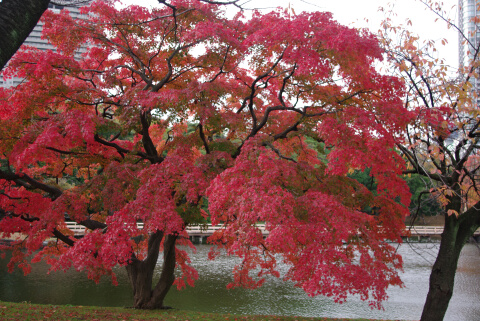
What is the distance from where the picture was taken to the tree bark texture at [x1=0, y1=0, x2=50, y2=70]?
3.03 meters

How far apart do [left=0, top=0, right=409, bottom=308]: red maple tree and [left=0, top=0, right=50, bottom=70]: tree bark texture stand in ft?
5.78

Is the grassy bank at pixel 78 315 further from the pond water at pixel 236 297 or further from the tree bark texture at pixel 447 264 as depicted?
the pond water at pixel 236 297

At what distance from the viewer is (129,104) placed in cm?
746

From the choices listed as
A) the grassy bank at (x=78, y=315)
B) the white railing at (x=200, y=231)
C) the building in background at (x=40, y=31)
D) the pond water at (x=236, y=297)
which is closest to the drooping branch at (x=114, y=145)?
the building in background at (x=40, y=31)

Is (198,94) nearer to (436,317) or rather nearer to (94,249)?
(94,249)

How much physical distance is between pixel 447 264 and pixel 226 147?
446 cm

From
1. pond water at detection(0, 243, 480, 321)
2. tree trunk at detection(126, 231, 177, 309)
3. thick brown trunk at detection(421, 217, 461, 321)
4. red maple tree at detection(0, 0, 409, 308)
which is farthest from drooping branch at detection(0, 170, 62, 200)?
thick brown trunk at detection(421, 217, 461, 321)

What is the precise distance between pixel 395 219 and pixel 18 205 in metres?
7.84

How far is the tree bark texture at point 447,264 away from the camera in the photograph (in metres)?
6.46

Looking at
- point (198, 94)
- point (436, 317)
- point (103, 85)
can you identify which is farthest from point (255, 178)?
point (103, 85)

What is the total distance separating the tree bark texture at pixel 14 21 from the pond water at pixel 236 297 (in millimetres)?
8678

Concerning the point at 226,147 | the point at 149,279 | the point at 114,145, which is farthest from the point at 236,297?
the point at 114,145

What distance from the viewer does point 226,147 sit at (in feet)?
25.4

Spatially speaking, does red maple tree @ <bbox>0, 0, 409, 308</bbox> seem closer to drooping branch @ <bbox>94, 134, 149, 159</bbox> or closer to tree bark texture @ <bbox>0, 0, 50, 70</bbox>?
drooping branch @ <bbox>94, 134, 149, 159</bbox>
